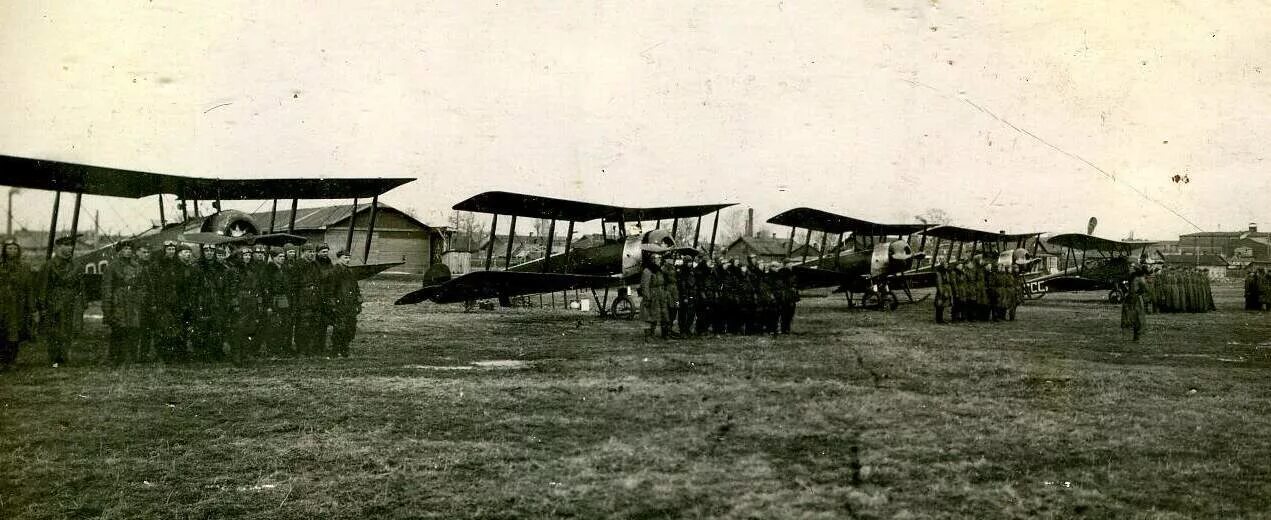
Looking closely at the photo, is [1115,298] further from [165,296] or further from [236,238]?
[165,296]

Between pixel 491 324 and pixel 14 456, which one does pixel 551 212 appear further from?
pixel 14 456

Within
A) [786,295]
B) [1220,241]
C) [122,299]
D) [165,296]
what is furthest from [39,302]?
[1220,241]

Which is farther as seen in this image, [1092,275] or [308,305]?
[1092,275]

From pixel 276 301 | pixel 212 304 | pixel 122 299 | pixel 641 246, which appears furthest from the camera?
pixel 641 246

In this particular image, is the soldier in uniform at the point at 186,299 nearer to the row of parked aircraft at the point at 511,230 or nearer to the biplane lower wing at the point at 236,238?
the row of parked aircraft at the point at 511,230

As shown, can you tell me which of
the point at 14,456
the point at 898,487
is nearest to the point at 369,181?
the point at 14,456

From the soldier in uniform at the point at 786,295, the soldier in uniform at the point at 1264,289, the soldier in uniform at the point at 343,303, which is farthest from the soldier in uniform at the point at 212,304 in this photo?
the soldier in uniform at the point at 1264,289

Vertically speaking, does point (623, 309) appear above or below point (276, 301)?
below
